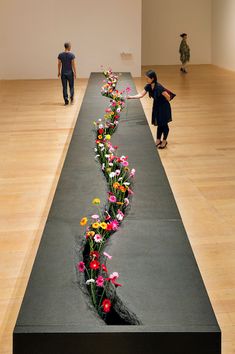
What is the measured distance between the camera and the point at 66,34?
19.9 meters

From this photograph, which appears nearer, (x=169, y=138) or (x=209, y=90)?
(x=169, y=138)

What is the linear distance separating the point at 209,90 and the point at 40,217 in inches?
440

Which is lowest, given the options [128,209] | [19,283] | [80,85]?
[80,85]

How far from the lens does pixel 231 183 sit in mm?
6926

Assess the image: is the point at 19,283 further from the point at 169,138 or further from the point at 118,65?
the point at 118,65

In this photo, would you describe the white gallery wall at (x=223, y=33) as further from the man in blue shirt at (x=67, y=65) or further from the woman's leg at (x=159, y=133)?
the woman's leg at (x=159, y=133)

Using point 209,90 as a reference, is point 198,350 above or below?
above

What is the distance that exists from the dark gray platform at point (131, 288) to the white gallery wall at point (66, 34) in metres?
15.7

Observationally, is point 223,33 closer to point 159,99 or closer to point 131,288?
point 159,99

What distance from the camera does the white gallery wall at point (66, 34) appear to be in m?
19.7

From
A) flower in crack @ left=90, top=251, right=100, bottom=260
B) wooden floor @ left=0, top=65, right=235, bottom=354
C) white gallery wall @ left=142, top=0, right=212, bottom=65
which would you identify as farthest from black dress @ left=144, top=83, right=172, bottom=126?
white gallery wall @ left=142, top=0, right=212, bottom=65

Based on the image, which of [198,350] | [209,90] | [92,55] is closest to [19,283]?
[198,350]

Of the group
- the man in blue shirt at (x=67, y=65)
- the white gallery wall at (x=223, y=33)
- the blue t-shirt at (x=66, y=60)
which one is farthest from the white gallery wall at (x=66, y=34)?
the blue t-shirt at (x=66, y=60)

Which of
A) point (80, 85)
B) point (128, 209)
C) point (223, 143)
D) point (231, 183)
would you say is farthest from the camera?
point (80, 85)
